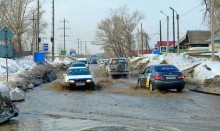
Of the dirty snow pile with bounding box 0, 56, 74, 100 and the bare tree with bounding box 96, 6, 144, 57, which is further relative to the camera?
the bare tree with bounding box 96, 6, 144, 57

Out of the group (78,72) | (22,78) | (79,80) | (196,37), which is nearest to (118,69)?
(78,72)

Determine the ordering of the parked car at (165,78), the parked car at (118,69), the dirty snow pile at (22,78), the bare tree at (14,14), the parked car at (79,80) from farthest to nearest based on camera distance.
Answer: the bare tree at (14,14), the parked car at (118,69), the parked car at (79,80), the parked car at (165,78), the dirty snow pile at (22,78)

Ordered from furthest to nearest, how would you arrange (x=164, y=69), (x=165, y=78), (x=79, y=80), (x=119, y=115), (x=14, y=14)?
(x=14, y=14), (x=79, y=80), (x=164, y=69), (x=165, y=78), (x=119, y=115)

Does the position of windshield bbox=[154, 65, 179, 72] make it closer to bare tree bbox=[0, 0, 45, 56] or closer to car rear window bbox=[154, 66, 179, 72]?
car rear window bbox=[154, 66, 179, 72]

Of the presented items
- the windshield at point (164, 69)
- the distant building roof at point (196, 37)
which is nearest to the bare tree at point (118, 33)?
the distant building roof at point (196, 37)

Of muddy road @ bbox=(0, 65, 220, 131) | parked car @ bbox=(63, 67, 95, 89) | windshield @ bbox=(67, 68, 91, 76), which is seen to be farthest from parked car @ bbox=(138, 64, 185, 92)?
windshield @ bbox=(67, 68, 91, 76)

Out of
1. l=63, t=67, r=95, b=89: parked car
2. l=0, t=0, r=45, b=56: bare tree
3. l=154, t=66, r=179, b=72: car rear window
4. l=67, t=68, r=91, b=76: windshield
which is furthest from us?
l=0, t=0, r=45, b=56: bare tree

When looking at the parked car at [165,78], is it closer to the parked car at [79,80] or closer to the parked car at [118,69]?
the parked car at [79,80]

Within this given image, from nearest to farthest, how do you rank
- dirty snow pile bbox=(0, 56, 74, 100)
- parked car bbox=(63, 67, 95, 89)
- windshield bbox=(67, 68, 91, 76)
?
dirty snow pile bbox=(0, 56, 74, 100) → parked car bbox=(63, 67, 95, 89) → windshield bbox=(67, 68, 91, 76)

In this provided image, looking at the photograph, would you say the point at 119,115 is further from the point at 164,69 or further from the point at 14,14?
the point at 14,14

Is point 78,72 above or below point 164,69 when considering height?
A: below

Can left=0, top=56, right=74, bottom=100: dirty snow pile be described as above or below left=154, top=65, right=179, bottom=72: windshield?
below

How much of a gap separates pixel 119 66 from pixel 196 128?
27.3 meters

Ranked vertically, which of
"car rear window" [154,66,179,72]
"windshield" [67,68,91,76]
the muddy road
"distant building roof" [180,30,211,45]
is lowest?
the muddy road
